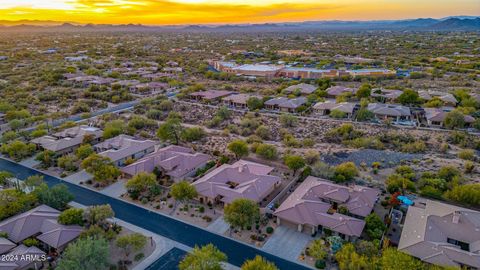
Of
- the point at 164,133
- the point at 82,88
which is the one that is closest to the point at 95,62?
the point at 82,88

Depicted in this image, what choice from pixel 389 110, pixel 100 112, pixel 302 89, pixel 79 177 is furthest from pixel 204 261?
pixel 302 89

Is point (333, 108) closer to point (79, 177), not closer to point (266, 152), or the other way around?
point (266, 152)

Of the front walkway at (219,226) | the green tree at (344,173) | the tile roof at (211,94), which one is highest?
the tile roof at (211,94)

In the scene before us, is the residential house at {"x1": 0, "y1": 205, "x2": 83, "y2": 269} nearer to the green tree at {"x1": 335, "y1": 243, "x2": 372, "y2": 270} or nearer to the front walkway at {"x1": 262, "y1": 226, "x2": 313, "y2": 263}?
the front walkway at {"x1": 262, "y1": 226, "x2": 313, "y2": 263}

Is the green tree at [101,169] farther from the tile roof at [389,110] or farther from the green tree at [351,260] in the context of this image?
the tile roof at [389,110]

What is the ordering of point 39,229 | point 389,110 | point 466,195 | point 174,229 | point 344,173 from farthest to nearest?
1. point 389,110
2. point 344,173
3. point 466,195
4. point 174,229
5. point 39,229

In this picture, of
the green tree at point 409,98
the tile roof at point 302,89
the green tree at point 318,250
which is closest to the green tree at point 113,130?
the green tree at point 318,250
